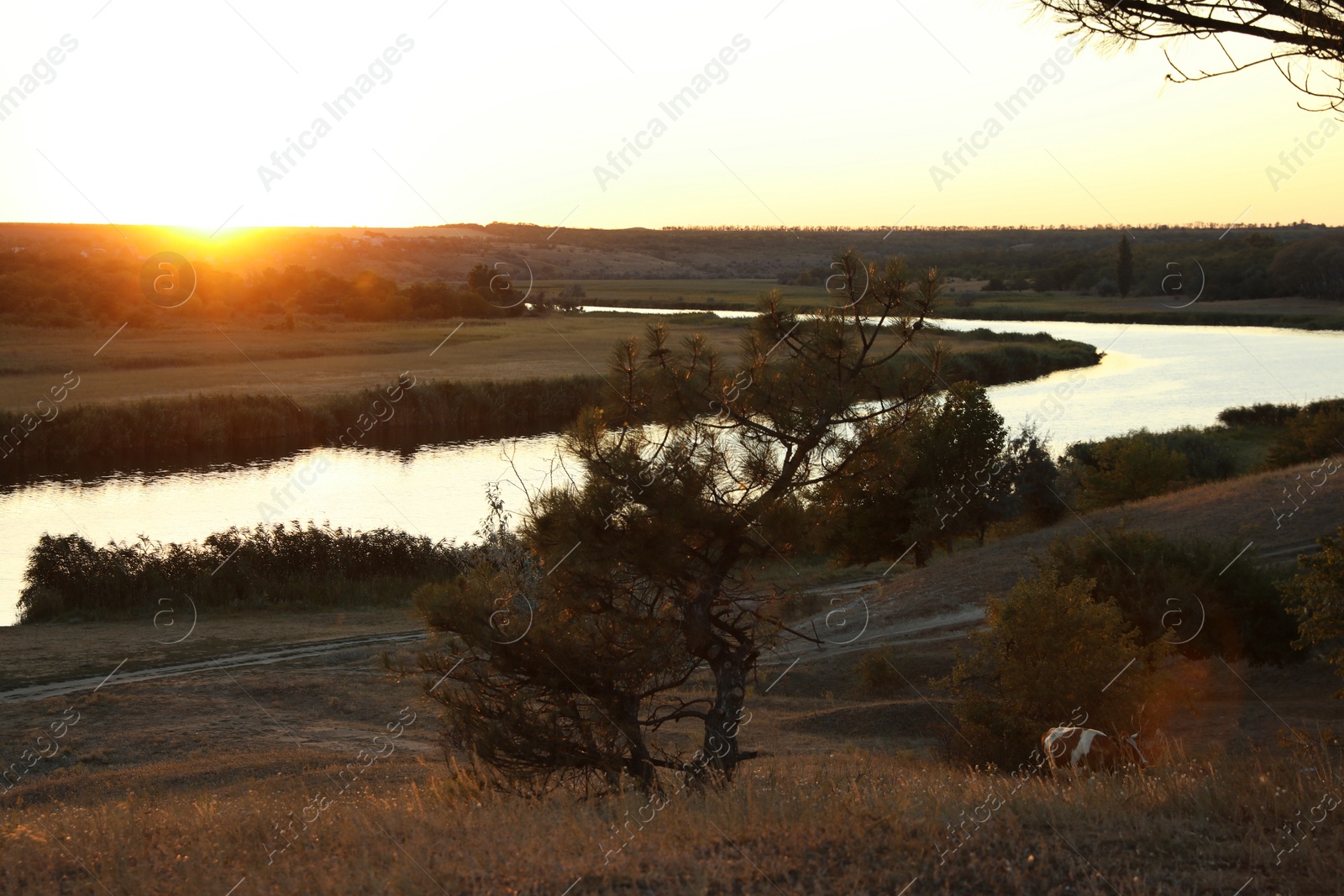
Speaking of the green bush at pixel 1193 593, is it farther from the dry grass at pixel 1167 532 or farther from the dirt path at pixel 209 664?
the dirt path at pixel 209 664

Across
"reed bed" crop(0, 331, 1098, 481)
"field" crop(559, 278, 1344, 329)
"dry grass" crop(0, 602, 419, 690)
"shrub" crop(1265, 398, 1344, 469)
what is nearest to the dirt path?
"dry grass" crop(0, 602, 419, 690)

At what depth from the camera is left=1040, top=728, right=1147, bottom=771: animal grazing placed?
968 cm

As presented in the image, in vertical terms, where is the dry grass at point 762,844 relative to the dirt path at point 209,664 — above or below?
below

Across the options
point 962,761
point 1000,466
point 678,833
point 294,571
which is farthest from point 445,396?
point 678,833

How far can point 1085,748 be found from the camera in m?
9.71

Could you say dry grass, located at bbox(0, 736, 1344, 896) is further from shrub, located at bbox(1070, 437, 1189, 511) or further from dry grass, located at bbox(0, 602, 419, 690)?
shrub, located at bbox(1070, 437, 1189, 511)

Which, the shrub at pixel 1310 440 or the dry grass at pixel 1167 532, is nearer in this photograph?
the dry grass at pixel 1167 532

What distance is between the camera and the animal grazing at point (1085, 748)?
31.8 ft

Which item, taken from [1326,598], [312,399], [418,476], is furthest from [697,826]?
[312,399]

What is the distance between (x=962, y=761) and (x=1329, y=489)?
616 inches

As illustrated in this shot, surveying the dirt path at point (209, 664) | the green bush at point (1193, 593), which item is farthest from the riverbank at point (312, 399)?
the green bush at point (1193, 593)

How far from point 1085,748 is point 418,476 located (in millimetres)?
34890

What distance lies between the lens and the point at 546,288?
125438mm

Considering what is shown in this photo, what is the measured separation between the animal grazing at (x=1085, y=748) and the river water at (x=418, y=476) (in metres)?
9.08
